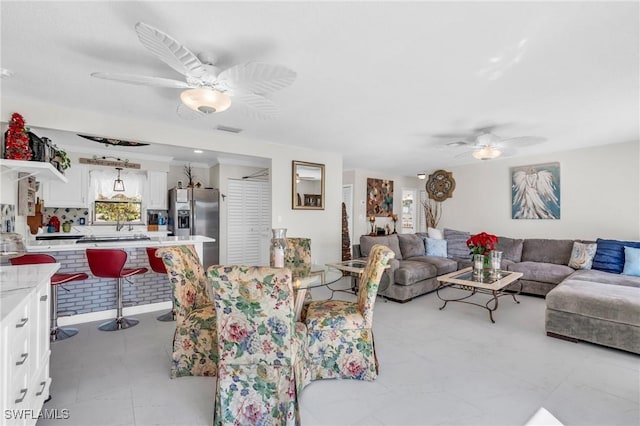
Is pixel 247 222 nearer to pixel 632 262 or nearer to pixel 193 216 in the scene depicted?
pixel 193 216

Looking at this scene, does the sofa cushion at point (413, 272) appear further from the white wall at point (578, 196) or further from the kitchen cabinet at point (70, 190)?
the kitchen cabinet at point (70, 190)

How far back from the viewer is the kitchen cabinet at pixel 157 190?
19.8 ft

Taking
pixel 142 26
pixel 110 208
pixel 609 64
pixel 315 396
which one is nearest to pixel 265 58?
pixel 142 26

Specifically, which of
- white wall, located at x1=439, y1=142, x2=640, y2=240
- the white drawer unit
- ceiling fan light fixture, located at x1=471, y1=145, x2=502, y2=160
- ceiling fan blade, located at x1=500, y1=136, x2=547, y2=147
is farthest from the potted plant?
white wall, located at x1=439, y1=142, x2=640, y2=240

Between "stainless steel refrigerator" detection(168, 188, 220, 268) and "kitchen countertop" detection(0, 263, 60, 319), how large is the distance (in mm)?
3761

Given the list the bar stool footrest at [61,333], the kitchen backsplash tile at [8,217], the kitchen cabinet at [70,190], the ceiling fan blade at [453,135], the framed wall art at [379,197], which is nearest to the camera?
the kitchen backsplash tile at [8,217]

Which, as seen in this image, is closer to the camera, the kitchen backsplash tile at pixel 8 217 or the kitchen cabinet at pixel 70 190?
the kitchen backsplash tile at pixel 8 217

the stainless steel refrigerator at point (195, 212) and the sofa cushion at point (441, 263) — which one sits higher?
the stainless steel refrigerator at point (195, 212)

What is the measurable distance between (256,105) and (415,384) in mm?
2461

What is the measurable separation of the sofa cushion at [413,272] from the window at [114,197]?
4.93m

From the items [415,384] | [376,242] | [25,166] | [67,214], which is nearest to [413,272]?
[376,242]

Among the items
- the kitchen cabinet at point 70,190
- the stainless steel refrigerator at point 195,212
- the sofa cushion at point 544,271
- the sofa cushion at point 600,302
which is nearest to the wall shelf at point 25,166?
the kitchen cabinet at point 70,190

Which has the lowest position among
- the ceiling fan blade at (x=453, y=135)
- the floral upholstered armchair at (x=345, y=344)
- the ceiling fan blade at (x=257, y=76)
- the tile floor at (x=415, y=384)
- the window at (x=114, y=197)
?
the tile floor at (x=415, y=384)

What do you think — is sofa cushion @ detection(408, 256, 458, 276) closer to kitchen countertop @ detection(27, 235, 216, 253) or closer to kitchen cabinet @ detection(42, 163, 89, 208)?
kitchen countertop @ detection(27, 235, 216, 253)
